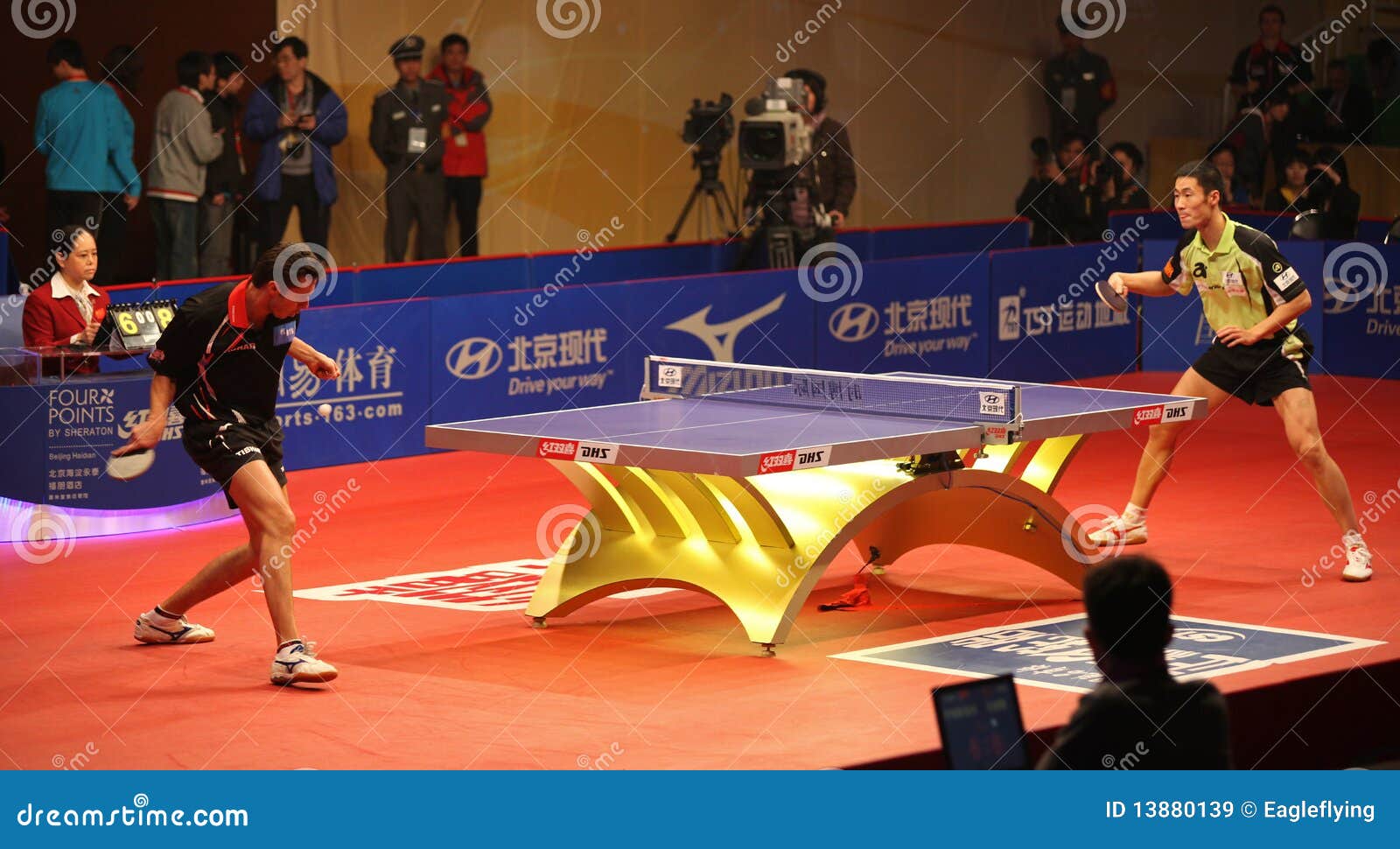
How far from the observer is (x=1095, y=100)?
2070 cm

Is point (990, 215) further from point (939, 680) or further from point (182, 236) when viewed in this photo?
point (939, 680)

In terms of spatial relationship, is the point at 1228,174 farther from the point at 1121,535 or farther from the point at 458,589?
the point at 458,589

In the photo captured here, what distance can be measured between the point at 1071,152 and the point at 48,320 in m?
10.6

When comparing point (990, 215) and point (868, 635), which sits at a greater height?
point (990, 215)

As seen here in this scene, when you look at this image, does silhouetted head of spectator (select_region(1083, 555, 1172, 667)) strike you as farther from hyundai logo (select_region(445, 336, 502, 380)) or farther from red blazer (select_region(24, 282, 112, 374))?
hyundai logo (select_region(445, 336, 502, 380))

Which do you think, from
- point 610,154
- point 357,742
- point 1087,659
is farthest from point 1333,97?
point 357,742

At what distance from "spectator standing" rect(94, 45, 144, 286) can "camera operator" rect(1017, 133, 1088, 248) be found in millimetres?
7855

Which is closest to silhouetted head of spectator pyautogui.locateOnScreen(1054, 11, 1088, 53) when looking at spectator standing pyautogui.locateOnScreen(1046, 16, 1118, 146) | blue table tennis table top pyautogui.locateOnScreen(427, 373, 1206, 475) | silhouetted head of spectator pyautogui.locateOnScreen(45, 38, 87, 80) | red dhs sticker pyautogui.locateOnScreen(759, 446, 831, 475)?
spectator standing pyautogui.locateOnScreen(1046, 16, 1118, 146)

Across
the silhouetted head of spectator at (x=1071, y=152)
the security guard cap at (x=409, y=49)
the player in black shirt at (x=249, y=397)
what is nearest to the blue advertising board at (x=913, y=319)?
the silhouetted head of spectator at (x=1071, y=152)

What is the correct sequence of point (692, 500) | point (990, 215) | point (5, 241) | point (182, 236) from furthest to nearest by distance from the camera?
point (990, 215), point (182, 236), point (5, 241), point (692, 500)

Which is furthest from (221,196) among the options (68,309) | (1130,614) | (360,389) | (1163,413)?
(1130,614)

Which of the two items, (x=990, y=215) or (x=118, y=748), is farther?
(x=990, y=215)

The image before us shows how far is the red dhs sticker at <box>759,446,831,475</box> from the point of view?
7.50 meters

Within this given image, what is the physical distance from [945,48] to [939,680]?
1487cm
